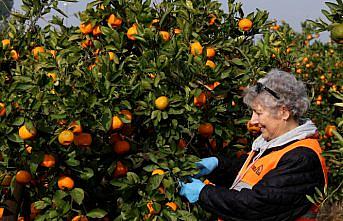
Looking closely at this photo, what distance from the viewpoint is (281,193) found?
2.21 m

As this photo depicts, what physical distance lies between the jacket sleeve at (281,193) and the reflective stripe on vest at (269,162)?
1.7 inches

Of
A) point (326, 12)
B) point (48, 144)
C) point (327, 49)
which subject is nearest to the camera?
point (326, 12)

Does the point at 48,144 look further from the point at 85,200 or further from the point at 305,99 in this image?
the point at 305,99

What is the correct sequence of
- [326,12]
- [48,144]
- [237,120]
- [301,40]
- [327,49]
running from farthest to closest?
[301,40] < [327,49] < [237,120] < [48,144] < [326,12]

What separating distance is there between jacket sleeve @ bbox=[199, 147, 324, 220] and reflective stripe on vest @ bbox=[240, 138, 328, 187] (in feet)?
0.14

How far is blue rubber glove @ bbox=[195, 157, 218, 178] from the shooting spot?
8.91ft

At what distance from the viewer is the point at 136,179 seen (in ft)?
7.97

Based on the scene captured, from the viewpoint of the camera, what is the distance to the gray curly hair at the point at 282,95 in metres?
2.45

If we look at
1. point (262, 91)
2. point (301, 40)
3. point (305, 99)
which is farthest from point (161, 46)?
point (301, 40)

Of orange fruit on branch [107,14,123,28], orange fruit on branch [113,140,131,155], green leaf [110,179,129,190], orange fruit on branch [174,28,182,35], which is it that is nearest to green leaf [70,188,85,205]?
green leaf [110,179,129,190]

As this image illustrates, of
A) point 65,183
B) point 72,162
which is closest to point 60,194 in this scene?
point 65,183

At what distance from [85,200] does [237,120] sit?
827 mm

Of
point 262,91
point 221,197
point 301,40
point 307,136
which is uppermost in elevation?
point 262,91

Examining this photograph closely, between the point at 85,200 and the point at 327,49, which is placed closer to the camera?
the point at 85,200
